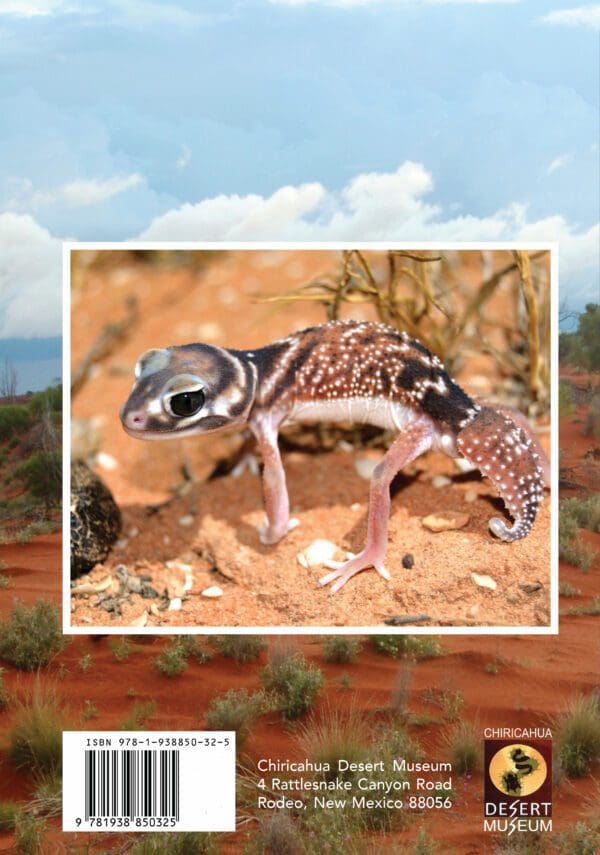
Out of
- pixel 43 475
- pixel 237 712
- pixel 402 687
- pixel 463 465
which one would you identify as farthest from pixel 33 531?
pixel 463 465

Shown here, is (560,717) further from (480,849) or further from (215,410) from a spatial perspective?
(215,410)

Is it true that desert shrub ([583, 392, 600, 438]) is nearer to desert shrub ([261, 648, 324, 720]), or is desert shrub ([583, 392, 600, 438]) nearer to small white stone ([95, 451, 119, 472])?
desert shrub ([261, 648, 324, 720])

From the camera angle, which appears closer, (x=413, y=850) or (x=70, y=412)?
(x=413, y=850)

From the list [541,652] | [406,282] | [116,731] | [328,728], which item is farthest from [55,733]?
[406,282]

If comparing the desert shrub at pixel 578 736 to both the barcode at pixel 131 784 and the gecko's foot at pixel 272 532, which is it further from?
the barcode at pixel 131 784

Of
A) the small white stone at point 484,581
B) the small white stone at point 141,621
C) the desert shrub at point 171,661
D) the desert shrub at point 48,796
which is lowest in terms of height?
the desert shrub at point 48,796

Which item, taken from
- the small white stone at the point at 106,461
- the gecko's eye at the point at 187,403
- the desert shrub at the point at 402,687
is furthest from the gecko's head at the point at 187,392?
the desert shrub at the point at 402,687
